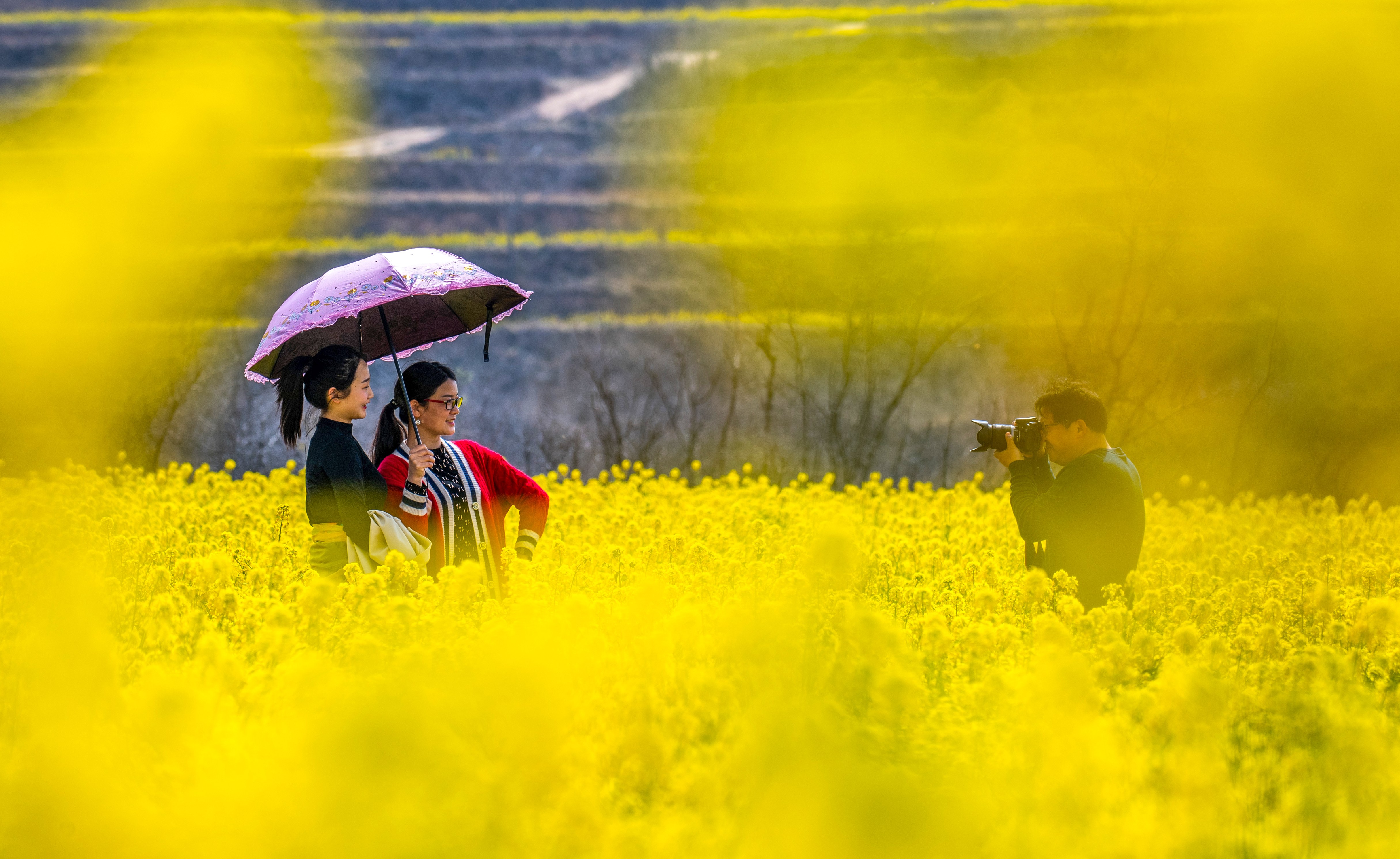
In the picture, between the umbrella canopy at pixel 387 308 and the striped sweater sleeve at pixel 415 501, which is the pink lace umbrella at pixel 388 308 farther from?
the striped sweater sleeve at pixel 415 501

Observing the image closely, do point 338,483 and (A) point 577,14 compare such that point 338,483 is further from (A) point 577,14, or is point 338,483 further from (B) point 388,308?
(A) point 577,14

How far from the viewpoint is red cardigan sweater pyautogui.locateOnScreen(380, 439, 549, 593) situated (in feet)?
12.6

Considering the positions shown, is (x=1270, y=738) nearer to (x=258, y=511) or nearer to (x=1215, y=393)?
(x=258, y=511)

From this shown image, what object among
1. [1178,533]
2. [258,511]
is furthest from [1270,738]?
[258,511]

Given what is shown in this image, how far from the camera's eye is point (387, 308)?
4535mm

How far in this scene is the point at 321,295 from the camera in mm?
3814

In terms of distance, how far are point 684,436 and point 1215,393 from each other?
15.5 feet

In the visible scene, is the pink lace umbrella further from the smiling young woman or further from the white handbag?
the white handbag

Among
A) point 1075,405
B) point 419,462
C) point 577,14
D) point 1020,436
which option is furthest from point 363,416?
point 577,14

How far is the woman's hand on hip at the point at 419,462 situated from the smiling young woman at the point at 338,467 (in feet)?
0.30

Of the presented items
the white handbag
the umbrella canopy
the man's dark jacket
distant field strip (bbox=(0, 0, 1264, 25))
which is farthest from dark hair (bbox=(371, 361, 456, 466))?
distant field strip (bbox=(0, 0, 1264, 25))

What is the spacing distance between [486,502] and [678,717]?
1762mm

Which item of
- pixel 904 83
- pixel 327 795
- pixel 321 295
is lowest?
pixel 327 795

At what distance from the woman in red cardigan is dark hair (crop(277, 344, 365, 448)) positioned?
0.16 m
